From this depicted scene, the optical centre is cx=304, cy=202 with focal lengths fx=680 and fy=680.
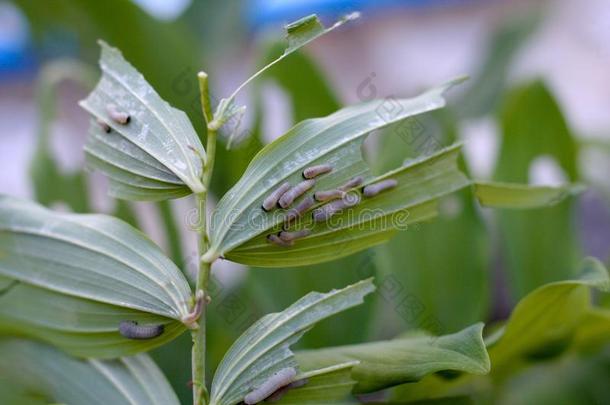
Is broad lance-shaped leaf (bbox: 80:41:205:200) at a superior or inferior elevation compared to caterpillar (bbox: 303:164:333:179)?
superior

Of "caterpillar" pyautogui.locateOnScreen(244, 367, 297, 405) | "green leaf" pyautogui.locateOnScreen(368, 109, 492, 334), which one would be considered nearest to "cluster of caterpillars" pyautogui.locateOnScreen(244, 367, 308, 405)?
"caterpillar" pyautogui.locateOnScreen(244, 367, 297, 405)

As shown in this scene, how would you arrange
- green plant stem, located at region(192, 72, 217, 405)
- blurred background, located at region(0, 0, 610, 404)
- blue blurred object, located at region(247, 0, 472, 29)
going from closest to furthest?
green plant stem, located at region(192, 72, 217, 405)
blurred background, located at region(0, 0, 610, 404)
blue blurred object, located at region(247, 0, 472, 29)

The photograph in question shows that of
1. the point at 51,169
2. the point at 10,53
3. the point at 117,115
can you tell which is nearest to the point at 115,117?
the point at 117,115

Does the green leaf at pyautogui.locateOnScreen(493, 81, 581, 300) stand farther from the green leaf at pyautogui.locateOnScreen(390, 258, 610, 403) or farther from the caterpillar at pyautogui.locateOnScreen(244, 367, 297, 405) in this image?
the caterpillar at pyautogui.locateOnScreen(244, 367, 297, 405)

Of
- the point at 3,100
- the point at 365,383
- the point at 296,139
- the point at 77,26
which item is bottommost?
the point at 365,383

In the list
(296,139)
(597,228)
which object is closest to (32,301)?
(296,139)

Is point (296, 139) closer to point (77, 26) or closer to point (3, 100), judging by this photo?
point (77, 26)
